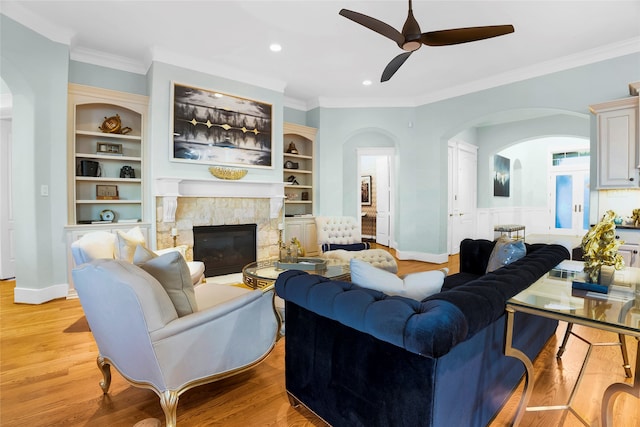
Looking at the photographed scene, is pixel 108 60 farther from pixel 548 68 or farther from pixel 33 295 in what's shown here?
pixel 548 68

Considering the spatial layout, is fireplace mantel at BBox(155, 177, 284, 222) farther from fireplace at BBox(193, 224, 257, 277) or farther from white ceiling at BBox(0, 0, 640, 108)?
white ceiling at BBox(0, 0, 640, 108)

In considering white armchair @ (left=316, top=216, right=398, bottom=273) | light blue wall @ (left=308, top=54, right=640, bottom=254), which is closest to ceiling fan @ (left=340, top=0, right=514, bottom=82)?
light blue wall @ (left=308, top=54, right=640, bottom=254)

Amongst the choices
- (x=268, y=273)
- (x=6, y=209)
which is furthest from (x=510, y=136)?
(x=6, y=209)

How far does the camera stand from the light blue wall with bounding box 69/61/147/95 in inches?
162

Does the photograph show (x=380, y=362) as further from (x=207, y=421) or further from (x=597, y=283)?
(x=597, y=283)

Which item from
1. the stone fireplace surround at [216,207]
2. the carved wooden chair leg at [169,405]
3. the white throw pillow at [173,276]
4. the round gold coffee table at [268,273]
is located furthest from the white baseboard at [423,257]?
the carved wooden chair leg at [169,405]

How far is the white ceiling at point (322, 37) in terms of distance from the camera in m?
3.22

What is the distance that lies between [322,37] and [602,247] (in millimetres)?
3404

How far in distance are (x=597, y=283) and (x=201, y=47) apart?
4530 millimetres

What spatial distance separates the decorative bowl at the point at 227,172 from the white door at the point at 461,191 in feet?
14.0

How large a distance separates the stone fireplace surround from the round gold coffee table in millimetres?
1528

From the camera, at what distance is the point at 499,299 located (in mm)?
1381

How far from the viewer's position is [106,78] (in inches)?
169

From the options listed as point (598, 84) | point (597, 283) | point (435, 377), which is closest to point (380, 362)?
point (435, 377)
